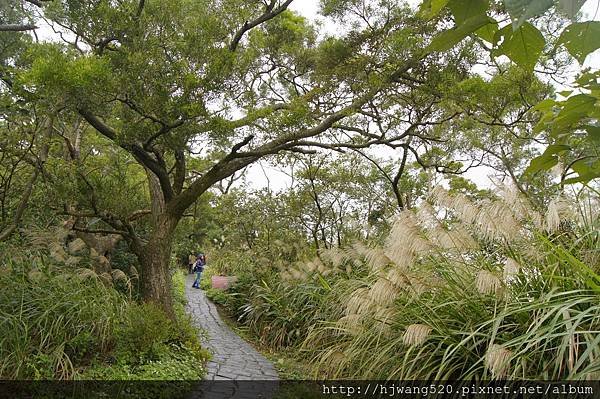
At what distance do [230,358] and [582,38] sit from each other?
6.49m

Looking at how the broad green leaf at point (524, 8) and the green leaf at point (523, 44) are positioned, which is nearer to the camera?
the broad green leaf at point (524, 8)

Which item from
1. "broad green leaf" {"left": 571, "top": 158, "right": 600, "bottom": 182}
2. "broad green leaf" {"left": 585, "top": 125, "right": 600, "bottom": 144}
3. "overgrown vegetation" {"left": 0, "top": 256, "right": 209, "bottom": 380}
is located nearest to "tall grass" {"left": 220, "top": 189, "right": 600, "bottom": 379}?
"broad green leaf" {"left": 571, "top": 158, "right": 600, "bottom": 182}

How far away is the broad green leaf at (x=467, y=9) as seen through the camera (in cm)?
65

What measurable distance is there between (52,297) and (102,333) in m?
0.71

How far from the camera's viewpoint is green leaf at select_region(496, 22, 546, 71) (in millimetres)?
672

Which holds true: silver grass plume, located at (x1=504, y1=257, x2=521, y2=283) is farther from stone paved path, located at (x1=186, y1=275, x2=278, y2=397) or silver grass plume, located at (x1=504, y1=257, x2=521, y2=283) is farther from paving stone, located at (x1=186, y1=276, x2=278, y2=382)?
paving stone, located at (x1=186, y1=276, x2=278, y2=382)

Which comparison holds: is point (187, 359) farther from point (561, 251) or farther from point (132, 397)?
point (561, 251)

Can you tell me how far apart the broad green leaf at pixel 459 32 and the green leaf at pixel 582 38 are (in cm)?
11

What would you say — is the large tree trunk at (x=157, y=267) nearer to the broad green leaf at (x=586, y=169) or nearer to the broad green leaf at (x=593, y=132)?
the broad green leaf at (x=586, y=169)

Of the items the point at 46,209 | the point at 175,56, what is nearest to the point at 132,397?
the point at 46,209

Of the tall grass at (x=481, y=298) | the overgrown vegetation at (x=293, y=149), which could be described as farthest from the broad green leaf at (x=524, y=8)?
the tall grass at (x=481, y=298)

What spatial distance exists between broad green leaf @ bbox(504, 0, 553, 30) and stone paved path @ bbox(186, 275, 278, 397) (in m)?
5.20

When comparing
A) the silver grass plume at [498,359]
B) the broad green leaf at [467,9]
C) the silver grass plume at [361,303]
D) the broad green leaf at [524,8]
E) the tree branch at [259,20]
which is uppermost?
the tree branch at [259,20]

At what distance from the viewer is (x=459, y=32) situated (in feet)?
2.13
